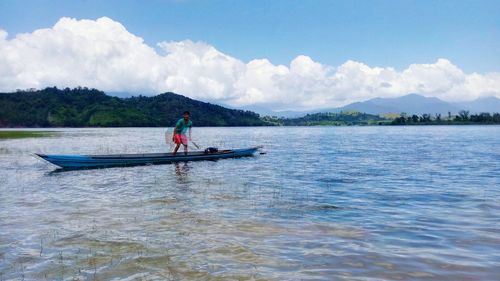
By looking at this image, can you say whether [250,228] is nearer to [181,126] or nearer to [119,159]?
[181,126]

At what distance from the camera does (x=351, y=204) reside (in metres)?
15.2

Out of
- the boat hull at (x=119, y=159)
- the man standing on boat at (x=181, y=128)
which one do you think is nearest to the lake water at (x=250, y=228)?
the boat hull at (x=119, y=159)

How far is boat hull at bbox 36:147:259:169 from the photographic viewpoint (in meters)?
26.7

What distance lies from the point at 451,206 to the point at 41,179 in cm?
1970

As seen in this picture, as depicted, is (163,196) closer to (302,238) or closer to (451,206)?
(302,238)

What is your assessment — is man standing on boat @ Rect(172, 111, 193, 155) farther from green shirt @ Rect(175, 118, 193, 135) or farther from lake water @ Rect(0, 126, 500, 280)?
lake water @ Rect(0, 126, 500, 280)

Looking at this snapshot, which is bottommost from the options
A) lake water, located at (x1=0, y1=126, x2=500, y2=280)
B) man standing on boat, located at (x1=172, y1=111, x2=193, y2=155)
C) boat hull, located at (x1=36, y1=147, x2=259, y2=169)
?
lake water, located at (x1=0, y1=126, x2=500, y2=280)

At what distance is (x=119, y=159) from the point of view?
28.6 meters

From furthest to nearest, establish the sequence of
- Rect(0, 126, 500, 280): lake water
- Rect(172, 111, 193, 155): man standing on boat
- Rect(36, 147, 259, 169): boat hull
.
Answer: Rect(172, 111, 193, 155): man standing on boat → Rect(36, 147, 259, 169): boat hull → Rect(0, 126, 500, 280): lake water

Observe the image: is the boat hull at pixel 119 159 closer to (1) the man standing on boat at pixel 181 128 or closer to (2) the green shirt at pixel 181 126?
(1) the man standing on boat at pixel 181 128

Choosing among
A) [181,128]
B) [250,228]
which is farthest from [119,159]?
[250,228]

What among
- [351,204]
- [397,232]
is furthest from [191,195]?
[397,232]

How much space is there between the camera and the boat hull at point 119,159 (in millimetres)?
26697

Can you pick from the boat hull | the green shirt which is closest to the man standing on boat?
the green shirt
